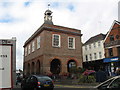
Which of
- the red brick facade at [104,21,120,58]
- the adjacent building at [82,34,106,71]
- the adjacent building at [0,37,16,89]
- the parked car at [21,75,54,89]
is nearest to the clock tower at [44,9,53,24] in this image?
the red brick facade at [104,21,120,58]

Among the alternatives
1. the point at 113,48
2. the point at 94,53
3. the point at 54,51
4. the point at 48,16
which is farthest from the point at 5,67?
the point at 94,53

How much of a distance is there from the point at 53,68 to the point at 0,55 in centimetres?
2632

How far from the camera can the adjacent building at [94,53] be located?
140 ft

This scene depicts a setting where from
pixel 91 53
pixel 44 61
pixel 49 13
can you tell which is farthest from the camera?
pixel 91 53

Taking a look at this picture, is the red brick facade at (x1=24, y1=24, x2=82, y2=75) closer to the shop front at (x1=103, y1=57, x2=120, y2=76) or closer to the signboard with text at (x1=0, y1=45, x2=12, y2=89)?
the shop front at (x1=103, y1=57, x2=120, y2=76)

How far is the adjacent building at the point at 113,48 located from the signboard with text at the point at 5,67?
103 ft

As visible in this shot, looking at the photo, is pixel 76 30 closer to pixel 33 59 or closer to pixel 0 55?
pixel 33 59

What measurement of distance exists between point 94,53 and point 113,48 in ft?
30.5

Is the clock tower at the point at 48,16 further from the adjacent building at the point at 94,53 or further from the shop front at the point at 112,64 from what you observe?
the adjacent building at the point at 94,53

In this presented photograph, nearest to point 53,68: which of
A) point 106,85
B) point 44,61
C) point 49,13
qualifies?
point 44,61

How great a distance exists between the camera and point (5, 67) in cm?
658

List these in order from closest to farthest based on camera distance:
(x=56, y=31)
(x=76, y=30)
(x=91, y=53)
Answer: (x=56, y=31) < (x=76, y=30) < (x=91, y=53)

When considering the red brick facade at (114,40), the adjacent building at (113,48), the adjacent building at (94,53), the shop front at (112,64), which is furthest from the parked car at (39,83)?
the adjacent building at (94,53)

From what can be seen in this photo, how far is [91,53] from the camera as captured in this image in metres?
46.7
